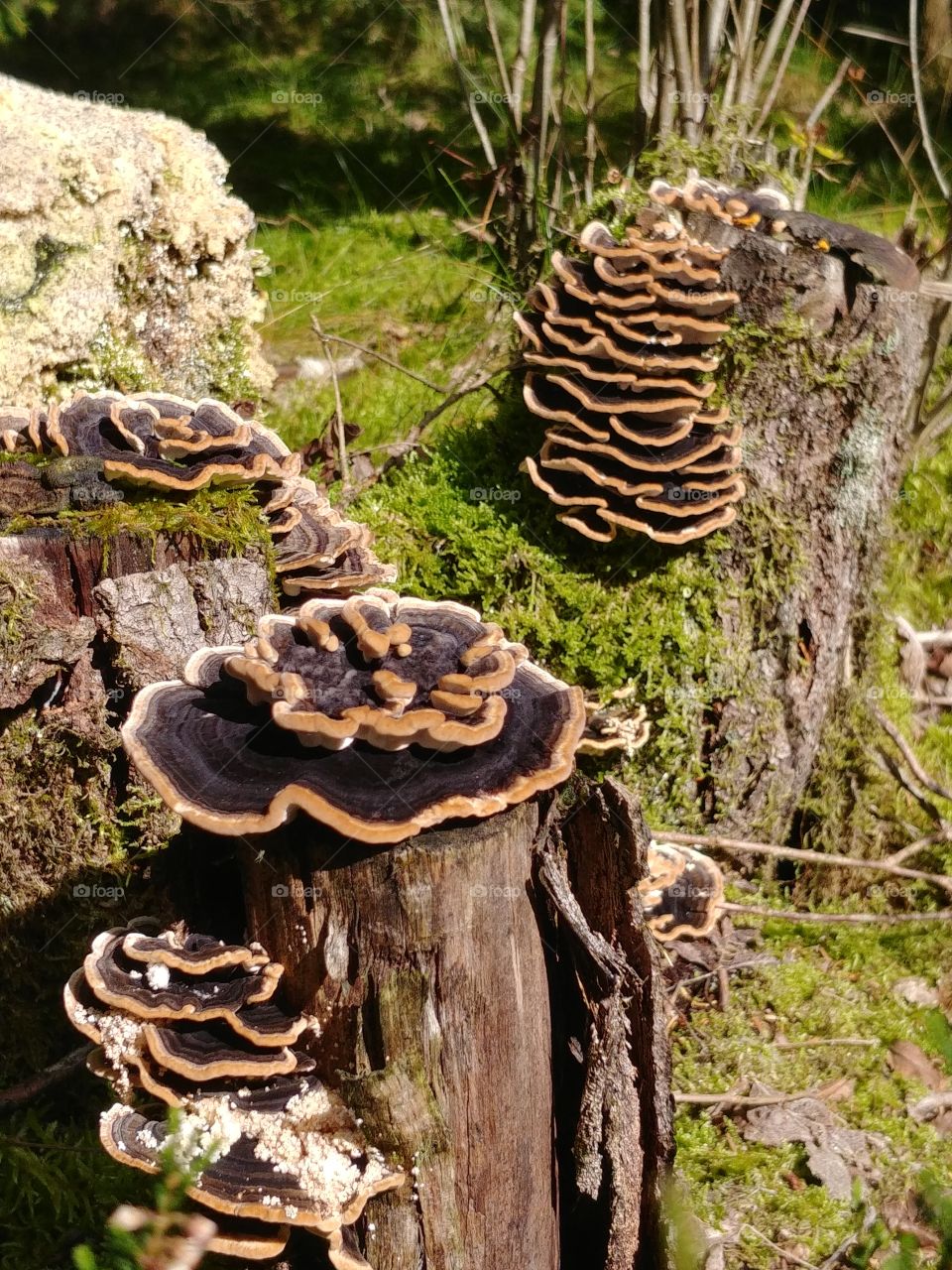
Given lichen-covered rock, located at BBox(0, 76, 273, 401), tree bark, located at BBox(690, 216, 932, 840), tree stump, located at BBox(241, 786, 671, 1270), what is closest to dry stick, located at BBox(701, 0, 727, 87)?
tree bark, located at BBox(690, 216, 932, 840)

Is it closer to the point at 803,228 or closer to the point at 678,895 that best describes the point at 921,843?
the point at 678,895

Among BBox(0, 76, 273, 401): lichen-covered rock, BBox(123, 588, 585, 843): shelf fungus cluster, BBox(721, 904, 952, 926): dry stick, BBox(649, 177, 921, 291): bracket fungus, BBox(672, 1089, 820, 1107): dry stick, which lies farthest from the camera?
BBox(0, 76, 273, 401): lichen-covered rock

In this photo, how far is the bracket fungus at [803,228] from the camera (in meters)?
5.11

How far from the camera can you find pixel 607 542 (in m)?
5.35

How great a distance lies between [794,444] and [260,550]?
2.91 m

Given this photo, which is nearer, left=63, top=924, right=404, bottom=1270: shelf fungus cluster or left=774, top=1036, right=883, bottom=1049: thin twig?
left=63, top=924, right=404, bottom=1270: shelf fungus cluster

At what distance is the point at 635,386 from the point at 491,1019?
121 inches

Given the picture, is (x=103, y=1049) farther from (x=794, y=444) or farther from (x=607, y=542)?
(x=794, y=444)

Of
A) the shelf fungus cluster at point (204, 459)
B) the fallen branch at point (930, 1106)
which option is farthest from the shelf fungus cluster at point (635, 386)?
the fallen branch at point (930, 1106)

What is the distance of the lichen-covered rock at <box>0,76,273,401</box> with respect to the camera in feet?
18.5

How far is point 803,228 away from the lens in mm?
5254

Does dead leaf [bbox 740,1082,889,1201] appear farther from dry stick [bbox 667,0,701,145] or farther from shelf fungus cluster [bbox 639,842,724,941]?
dry stick [bbox 667,0,701,145]

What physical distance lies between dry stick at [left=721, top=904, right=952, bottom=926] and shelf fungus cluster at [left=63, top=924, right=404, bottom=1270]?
2735 millimetres

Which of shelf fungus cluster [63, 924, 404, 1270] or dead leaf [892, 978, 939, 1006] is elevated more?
shelf fungus cluster [63, 924, 404, 1270]
